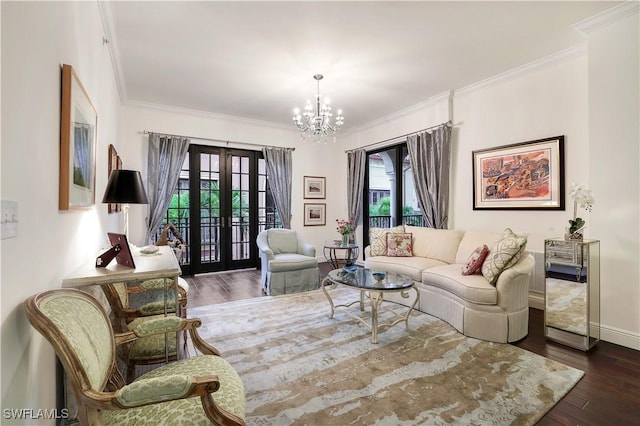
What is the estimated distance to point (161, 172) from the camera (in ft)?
16.9

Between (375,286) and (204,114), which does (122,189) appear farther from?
(204,114)

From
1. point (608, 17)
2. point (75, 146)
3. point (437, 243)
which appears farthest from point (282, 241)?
point (608, 17)

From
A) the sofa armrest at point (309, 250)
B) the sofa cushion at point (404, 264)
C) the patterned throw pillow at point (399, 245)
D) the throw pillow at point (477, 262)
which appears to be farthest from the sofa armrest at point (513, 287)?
the sofa armrest at point (309, 250)

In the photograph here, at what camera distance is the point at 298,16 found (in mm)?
2748

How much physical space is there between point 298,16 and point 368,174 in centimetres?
408

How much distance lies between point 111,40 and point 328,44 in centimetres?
221

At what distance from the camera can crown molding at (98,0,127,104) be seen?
8.39 ft

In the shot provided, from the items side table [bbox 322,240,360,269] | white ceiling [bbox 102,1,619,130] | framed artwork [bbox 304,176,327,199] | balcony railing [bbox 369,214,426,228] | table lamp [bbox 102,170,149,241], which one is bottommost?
side table [bbox 322,240,360,269]

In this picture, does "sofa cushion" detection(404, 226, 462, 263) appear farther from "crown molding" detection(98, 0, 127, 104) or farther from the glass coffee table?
"crown molding" detection(98, 0, 127, 104)

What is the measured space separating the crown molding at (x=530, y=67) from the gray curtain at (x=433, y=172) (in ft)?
2.09

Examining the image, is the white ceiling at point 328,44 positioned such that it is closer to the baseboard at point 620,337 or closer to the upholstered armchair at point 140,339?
the upholstered armchair at point 140,339

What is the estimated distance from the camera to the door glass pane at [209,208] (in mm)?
5707

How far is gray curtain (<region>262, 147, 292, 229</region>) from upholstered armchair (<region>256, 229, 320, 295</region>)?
4.01 ft

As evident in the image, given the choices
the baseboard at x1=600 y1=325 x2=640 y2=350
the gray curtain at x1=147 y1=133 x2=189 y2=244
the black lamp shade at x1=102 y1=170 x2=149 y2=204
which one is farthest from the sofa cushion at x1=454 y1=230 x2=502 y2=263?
the gray curtain at x1=147 y1=133 x2=189 y2=244
